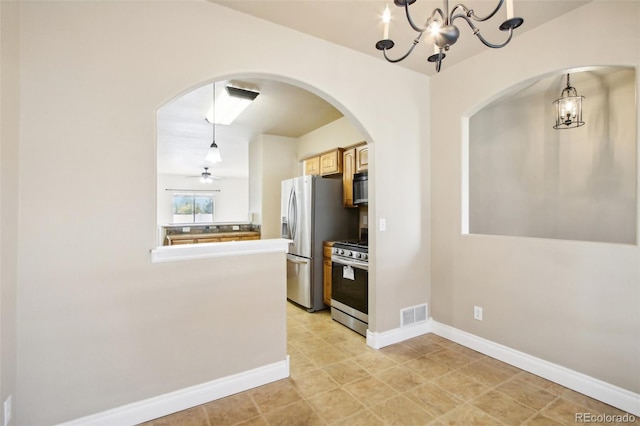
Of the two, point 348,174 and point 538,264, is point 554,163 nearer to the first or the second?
point 538,264

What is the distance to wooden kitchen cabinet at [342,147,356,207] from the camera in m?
4.11

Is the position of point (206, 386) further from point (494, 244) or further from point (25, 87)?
point (494, 244)

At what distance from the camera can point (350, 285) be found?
3.42 metres

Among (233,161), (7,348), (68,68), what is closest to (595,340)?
(7,348)

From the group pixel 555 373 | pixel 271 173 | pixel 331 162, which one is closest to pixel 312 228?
pixel 331 162

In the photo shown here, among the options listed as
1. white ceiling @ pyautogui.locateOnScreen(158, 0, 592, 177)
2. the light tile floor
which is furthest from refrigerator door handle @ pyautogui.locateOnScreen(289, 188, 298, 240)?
the light tile floor

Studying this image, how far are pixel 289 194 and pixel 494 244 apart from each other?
2807 millimetres

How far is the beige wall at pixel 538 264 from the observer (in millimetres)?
2027

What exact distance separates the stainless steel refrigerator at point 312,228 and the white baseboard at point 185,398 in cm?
173

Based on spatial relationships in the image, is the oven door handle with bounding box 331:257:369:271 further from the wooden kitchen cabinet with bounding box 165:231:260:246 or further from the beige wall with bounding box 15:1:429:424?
the wooden kitchen cabinet with bounding box 165:231:260:246

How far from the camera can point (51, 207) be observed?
5.55ft

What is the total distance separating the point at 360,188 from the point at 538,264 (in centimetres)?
210

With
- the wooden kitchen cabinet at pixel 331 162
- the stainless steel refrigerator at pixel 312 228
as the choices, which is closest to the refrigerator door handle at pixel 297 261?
the stainless steel refrigerator at pixel 312 228

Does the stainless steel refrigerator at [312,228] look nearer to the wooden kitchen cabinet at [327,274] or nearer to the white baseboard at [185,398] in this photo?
the wooden kitchen cabinet at [327,274]
